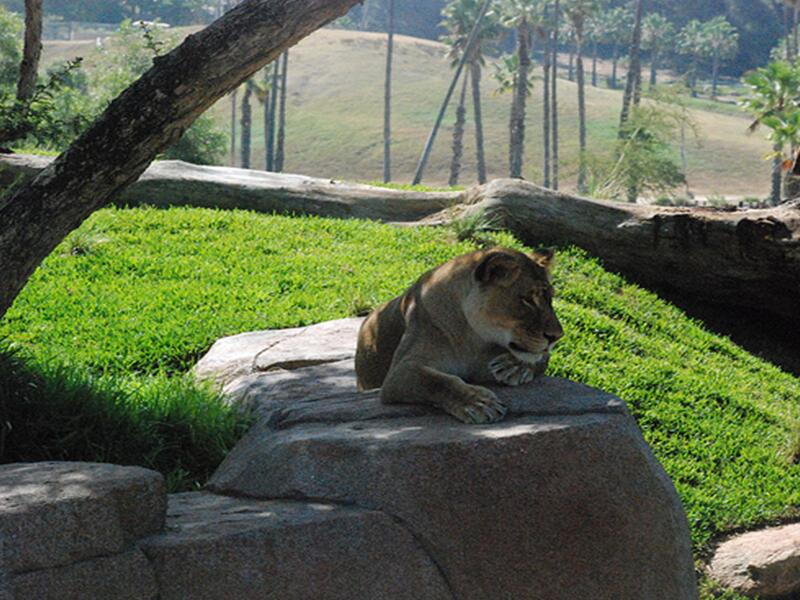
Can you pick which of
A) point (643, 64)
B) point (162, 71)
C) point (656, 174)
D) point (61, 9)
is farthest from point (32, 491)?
point (643, 64)

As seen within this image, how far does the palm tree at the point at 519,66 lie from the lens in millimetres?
60500

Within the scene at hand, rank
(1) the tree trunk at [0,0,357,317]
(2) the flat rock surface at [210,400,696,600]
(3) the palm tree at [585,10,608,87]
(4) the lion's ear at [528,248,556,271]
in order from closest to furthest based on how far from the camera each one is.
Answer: (2) the flat rock surface at [210,400,696,600] < (4) the lion's ear at [528,248,556,271] < (1) the tree trunk at [0,0,357,317] < (3) the palm tree at [585,10,608,87]

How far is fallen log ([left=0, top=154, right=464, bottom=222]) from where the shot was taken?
50.2 feet

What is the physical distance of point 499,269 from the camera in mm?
5406

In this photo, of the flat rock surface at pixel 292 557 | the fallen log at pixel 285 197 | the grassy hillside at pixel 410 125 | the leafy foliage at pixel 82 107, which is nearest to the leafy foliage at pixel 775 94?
the leafy foliage at pixel 82 107

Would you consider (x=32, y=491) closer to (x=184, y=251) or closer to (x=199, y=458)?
(x=199, y=458)

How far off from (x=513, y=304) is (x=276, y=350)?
3.84 metres

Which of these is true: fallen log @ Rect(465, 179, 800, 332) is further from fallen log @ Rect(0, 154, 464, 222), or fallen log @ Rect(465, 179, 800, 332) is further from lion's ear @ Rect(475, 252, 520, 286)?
lion's ear @ Rect(475, 252, 520, 286)

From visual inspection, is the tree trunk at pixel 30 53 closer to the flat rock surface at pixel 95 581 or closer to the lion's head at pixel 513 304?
the lion's head at pixel 513 304

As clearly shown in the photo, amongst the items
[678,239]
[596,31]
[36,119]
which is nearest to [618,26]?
[596,31]

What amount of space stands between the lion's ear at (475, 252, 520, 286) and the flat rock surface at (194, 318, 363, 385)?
3265 mm

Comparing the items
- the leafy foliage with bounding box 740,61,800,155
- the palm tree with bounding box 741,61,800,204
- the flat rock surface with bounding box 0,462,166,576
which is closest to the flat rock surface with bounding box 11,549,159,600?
the flat rock surface with bounding box 0,462,166,576

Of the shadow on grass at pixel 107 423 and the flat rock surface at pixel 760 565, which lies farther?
the flat rock surface at pixel 760 565

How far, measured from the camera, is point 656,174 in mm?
57281
